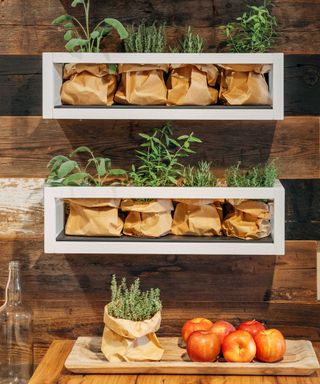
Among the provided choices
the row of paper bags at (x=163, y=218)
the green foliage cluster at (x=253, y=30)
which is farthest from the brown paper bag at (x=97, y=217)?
the green foliage cluster at (x=253, y=30)

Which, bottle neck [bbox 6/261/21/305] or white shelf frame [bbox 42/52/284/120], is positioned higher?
white shelf frame [bbox 42/52/284/120]

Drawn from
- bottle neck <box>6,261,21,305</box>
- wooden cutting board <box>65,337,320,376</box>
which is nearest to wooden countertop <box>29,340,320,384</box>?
wooden cutting board <box>65,337,320,376</box>

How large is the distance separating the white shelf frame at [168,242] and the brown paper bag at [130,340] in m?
0.21

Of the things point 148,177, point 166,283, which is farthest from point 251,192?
point 166,283

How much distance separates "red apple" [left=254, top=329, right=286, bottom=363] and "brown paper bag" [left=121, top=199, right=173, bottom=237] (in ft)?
1.47

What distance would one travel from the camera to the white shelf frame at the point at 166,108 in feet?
7.63

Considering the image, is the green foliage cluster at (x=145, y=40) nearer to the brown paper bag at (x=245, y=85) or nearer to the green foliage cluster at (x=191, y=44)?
the green foliage cluster at (x=191, y=44)

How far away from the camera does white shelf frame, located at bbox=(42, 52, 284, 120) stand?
→ 232cm

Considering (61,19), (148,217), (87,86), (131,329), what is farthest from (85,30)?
(131,329)

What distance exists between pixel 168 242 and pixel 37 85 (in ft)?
2.46

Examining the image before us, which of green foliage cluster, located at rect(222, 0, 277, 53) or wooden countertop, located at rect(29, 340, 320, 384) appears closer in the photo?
wooden countertop, located at rect(29, 340, 320, 384)

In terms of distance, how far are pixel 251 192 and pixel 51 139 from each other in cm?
75

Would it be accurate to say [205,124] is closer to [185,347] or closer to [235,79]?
[235,79]

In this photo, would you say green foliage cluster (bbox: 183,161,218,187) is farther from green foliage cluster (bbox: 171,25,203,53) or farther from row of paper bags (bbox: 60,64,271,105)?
green foliage cluster (bbox: 171,25,203,53)
